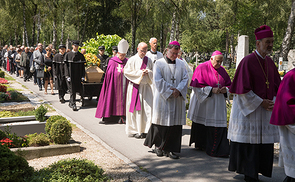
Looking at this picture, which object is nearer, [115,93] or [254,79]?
[254,79]

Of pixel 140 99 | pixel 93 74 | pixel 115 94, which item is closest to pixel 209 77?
pixel 140 99

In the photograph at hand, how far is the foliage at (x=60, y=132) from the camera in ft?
19.5

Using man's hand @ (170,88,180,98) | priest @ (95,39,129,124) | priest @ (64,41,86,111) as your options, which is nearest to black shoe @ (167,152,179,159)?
man's hand @ (170,88,180,98)

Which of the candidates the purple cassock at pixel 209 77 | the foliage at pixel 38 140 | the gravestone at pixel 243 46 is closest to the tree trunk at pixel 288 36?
the gravestone at pixel 243 46

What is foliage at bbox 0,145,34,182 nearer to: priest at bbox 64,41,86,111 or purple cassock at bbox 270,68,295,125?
purple cassock at bbox 270,68,295,125

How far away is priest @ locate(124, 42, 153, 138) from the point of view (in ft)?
24.6

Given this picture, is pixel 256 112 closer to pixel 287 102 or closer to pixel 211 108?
pixel 287 102

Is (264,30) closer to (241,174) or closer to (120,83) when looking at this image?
(241,174)

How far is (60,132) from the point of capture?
5.98 meters

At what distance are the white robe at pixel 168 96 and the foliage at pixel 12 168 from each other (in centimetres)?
265

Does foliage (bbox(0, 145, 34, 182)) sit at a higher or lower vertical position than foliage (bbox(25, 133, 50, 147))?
higher

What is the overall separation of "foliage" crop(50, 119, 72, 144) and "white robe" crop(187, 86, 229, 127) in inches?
104

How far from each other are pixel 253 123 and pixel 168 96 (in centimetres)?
175

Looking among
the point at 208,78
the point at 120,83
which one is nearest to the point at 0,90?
the point at 120,83
